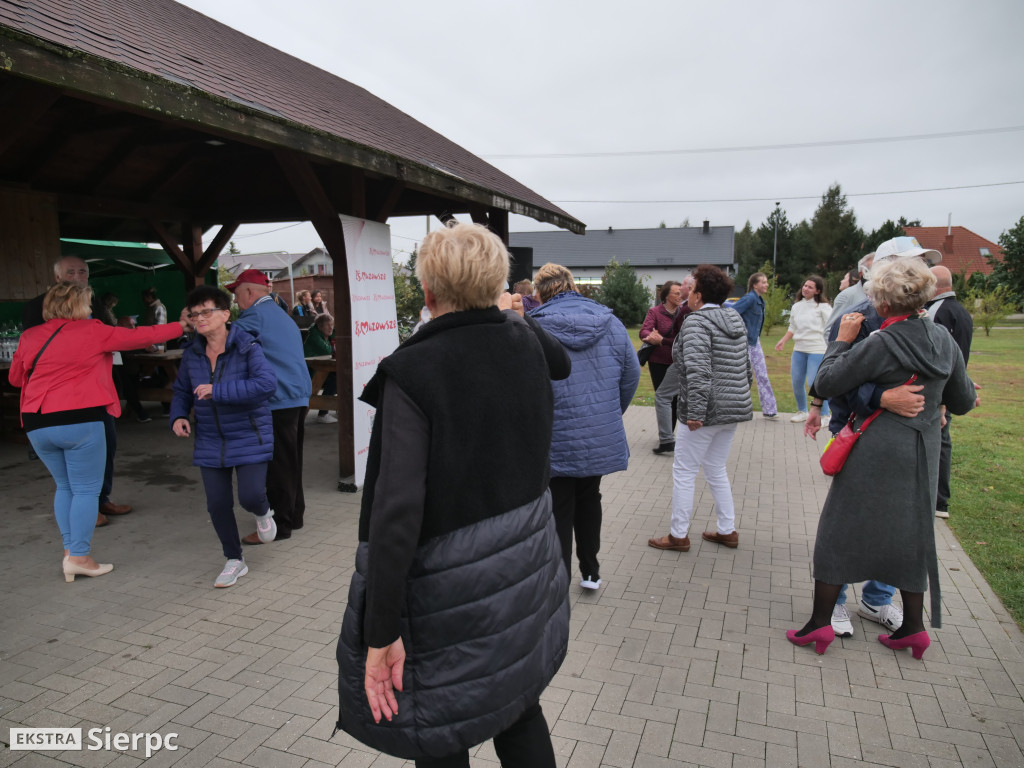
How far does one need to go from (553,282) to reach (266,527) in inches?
105

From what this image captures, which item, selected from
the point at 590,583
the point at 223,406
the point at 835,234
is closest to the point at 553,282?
the point at 590,583

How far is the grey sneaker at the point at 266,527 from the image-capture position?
4.54m

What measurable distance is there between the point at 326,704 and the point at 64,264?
3.47 metres

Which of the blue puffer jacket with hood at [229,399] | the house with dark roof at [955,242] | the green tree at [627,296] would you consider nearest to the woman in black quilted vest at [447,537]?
the blue puffer jacket with hood at [229,399]

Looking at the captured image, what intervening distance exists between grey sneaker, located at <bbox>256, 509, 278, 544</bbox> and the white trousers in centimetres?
281

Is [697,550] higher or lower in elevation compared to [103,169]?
lower

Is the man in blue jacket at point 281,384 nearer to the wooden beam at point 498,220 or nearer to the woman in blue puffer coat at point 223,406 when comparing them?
the woman in blue puffer coat at point 223,406

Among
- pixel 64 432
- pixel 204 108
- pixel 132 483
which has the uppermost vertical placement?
pixel 204 108

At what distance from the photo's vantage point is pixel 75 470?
157 inches

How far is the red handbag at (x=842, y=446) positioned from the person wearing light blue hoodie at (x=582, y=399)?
0.99 m

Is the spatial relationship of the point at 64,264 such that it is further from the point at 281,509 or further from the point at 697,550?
the point at 697,550

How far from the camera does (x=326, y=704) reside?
2846mm

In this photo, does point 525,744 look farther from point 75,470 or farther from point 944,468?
point 944,468

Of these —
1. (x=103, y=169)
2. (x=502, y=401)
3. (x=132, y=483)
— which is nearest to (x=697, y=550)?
(x=502, y=401)
